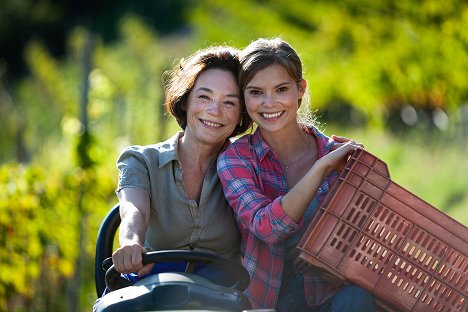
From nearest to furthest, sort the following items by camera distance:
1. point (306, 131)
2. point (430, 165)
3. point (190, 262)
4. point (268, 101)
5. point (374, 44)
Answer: point (190, 262)
point (268, 101)
point (306, 131)
point (430, 165)
point (374, 44)

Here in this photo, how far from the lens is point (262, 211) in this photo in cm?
317

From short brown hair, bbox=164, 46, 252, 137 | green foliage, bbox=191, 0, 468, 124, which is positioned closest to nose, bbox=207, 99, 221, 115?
short brown hair, bbox=164, 46, 252, 137

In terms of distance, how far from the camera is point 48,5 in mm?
31781

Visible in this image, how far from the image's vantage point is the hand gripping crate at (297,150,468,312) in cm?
291

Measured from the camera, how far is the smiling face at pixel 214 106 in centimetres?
352

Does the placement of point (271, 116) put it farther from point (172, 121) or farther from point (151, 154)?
point (172, 121)

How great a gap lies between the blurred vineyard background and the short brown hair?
0.51 meters

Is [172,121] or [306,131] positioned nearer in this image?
[306,131]

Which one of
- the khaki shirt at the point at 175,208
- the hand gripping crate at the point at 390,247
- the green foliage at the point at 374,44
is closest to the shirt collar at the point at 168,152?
the khaki shirt at the point at 175,208

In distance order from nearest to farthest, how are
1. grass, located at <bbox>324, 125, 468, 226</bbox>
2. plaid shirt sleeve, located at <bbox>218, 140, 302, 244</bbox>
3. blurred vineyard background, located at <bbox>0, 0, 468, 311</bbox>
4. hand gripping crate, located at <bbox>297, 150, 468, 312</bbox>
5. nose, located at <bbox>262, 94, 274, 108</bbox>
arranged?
hand gripping crate, located at <bbox>297, 150, 468, 312</bbox>
plaid shirt sleeve, located at <bbox>218, 140, 302, 244</bbox>
nose, located at <bbox>262, 94, 274, 108</bbox>
blurred vineyard background, located at <bbox>0, 0, 468, 311</bbox>
grass, located at <bbox>324, 125, 468, 226</bbox>

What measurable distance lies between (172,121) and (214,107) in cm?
678

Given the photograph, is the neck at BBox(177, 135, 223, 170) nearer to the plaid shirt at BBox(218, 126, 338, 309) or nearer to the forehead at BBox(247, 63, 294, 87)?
the plaid shirt at BBox(218, 126, 338, 309)

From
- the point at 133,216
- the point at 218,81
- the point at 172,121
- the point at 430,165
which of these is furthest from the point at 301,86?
the point at 430,165

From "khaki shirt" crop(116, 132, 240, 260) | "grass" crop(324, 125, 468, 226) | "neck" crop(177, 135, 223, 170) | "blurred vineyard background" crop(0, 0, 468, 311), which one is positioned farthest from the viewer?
"grass" crop(324, 125, 468, 226)
